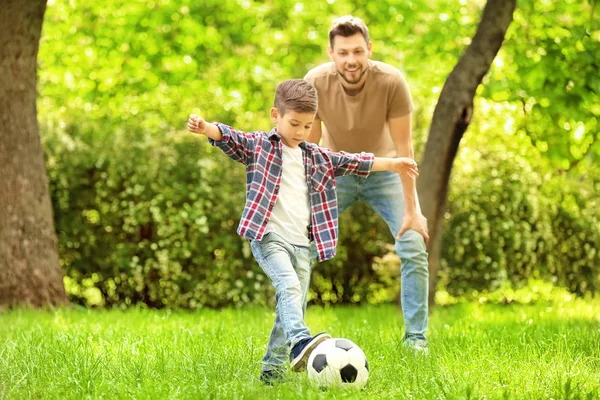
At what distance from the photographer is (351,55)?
530 centimetres

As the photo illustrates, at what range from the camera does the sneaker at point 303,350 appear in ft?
13.4

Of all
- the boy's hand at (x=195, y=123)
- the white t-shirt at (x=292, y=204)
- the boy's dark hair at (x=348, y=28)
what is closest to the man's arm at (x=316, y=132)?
the boy's dark hair at (x=348, y=28)

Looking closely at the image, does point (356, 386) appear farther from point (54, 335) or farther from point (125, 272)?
point (125, 272)

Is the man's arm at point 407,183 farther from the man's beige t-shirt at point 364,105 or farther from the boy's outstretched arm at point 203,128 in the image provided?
the boy's outstretched arm at point 203,128

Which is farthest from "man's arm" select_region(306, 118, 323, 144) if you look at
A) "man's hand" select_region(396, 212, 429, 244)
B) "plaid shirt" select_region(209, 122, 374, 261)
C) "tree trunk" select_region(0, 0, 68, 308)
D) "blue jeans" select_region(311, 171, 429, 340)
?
"tree trunk" select_region(0, 0, 68, 308)

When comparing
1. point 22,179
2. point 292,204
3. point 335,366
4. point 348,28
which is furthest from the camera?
point 22,179

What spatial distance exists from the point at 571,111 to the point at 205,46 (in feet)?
23.9

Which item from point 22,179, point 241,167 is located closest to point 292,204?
point 22,179

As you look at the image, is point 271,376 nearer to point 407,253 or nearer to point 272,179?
point 272,179

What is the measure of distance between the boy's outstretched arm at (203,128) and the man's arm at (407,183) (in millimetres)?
1585

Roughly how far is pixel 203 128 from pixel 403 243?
1935mm

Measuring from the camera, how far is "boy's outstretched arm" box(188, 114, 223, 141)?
4090 mm

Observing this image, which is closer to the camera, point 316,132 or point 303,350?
point 303,350

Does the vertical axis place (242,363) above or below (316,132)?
below
